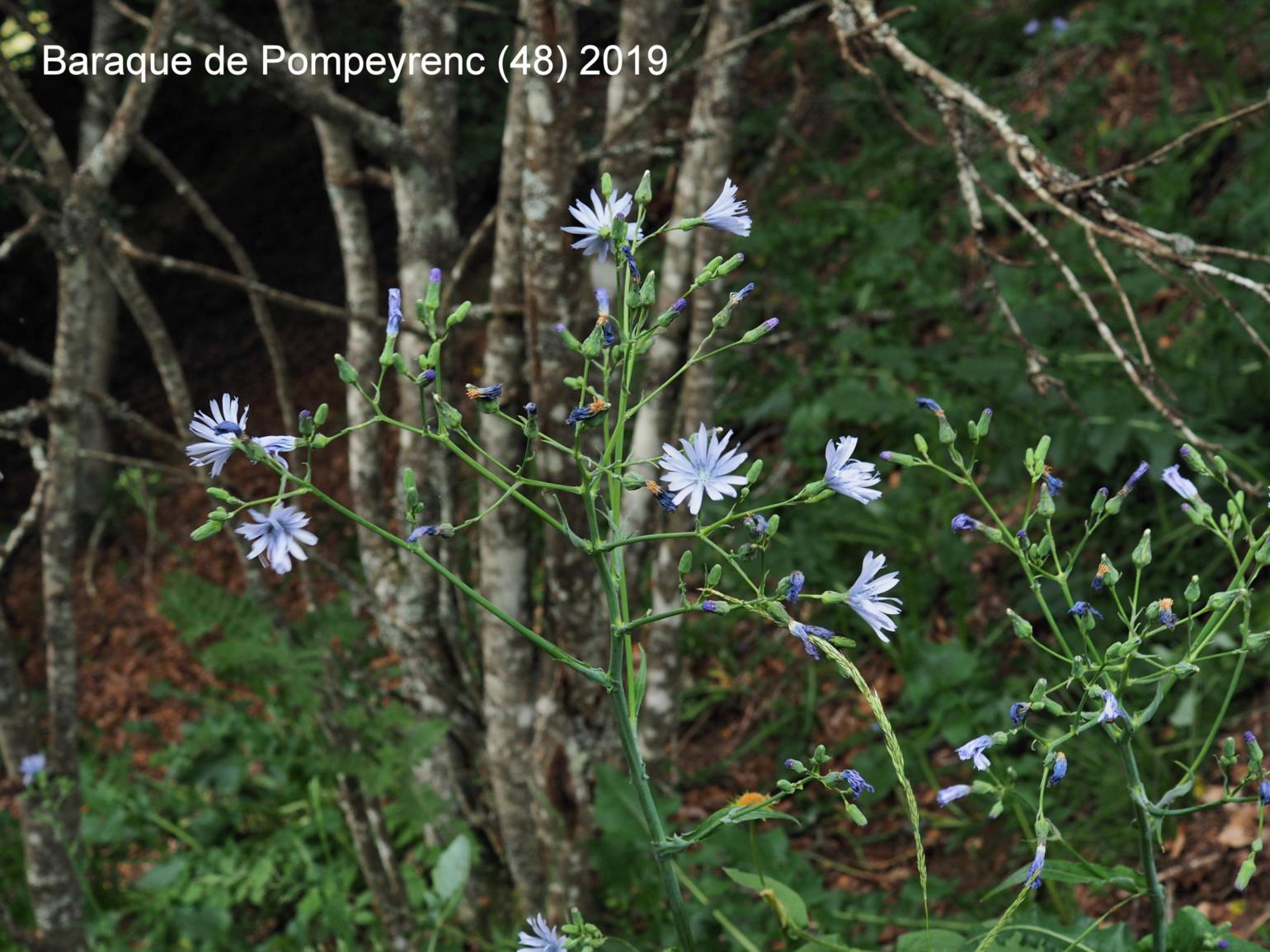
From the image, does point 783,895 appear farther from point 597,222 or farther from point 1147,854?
point 597,222

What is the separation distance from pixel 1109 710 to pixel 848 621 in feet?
10.6

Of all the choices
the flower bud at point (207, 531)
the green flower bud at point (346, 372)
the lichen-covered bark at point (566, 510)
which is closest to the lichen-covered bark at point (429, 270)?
the lichen-covered bark at point (566, 510)

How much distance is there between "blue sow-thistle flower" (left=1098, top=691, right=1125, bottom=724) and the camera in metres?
0.92

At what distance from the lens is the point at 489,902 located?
3.25 meters

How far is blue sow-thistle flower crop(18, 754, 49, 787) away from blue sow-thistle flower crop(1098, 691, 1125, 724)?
90.5 inches

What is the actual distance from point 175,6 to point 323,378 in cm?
516

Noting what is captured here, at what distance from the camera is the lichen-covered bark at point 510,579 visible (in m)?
2.77

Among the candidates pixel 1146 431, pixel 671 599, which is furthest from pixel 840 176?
pixel 671 599

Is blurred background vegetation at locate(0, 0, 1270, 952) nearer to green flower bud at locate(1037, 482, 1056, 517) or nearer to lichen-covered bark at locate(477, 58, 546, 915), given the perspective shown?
lichen-covered bark at locate(477, 58, 546, 915)

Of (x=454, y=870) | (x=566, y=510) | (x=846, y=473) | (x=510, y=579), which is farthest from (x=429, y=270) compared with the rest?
(x=846, y=473)

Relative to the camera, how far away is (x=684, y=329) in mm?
3281

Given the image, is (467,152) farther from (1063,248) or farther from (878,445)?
(1063,248)

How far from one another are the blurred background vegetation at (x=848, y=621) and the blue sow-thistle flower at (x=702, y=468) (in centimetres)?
57

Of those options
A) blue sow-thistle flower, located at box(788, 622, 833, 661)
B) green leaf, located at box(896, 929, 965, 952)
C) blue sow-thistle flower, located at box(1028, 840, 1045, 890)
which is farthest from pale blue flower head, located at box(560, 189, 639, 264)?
green leaf, located at box(896, 929, 965, 952)
